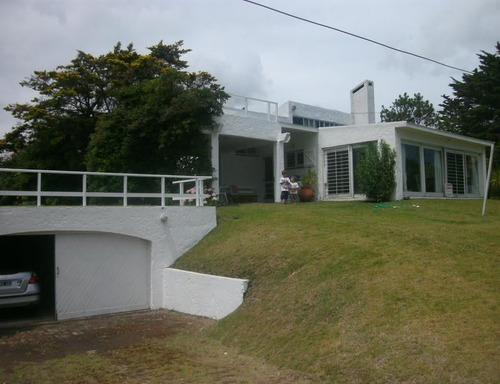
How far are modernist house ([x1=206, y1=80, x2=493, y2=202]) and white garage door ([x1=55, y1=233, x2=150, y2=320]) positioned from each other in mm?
6049

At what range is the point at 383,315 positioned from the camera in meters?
6.59

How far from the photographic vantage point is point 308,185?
19922mm

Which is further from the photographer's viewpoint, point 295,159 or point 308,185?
point 295,159

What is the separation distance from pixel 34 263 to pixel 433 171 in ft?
50.8

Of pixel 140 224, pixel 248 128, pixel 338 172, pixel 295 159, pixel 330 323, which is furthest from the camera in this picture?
pixel 295 159

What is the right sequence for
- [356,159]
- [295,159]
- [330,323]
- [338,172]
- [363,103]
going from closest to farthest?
1. [330,323]
2. [356,159]
3. [338,172]
4. [295,159]
5. [363,103]

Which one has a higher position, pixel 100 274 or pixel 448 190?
pixel 448 190

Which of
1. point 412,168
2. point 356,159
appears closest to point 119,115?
point 356,159

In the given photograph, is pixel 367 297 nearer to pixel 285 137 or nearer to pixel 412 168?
pixel 412 168

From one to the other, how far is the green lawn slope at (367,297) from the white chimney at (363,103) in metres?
13.0

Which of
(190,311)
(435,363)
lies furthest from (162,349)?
(435,363)

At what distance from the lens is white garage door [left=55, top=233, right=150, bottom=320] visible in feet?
38.1

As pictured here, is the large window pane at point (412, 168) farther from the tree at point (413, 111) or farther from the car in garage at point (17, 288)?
the tree at point (413, 111)

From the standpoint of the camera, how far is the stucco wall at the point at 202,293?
9.71 metres
